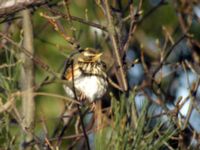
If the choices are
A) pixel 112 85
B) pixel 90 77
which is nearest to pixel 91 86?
pixel 90 77

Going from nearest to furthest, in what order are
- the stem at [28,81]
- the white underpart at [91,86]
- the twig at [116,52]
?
the stem at [28,81] < the twig at [116,52] < the white underpart at [91,86]

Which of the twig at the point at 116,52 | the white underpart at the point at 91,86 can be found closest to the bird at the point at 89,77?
the white underpart at the point at 91,86

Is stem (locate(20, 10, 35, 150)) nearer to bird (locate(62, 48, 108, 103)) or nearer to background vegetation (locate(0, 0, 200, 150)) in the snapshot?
background vegetation (locate(0, 0, 200, 150))

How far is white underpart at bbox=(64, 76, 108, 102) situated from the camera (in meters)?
4.42

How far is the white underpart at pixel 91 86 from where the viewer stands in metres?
4.42

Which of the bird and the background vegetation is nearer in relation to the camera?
the background vegetation

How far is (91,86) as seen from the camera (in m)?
4.43

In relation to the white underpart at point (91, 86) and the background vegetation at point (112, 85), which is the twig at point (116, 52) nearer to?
the background vegetation at point (112, 85)

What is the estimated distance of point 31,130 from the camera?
3393mm

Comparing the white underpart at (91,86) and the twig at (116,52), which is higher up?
the twig at (116,52)

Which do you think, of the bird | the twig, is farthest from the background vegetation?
the bird

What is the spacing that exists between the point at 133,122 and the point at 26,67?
70 cm

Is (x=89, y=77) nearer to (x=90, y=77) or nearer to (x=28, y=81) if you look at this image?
(x=90, y=77)

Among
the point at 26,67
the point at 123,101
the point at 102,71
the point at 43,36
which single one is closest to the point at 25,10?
the point at 26,67
